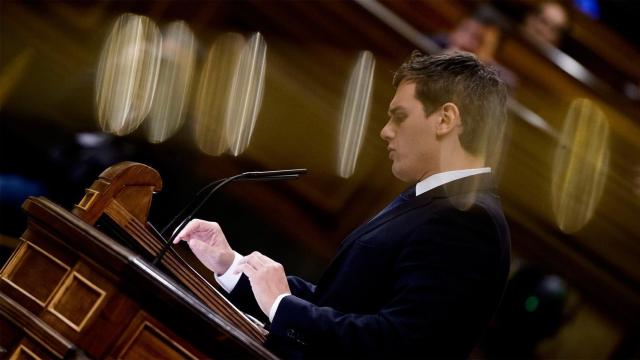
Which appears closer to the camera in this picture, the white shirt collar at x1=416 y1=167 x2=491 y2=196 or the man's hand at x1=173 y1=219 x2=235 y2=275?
the white shirt collar at x1=416 y1=167 x2=491 y2=196

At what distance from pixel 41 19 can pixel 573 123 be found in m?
2.45

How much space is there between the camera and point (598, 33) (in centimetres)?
460

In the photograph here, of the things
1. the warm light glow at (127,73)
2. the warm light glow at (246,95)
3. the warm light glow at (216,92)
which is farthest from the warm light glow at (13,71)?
the warm light glow at (246,95)

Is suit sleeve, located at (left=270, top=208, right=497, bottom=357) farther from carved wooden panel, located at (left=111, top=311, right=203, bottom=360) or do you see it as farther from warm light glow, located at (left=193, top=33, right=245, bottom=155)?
warm light glow, located at (left=193, top=33, right=245, bottom=155)

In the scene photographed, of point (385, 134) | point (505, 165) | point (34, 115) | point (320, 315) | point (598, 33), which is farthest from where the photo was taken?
point (598, 33)

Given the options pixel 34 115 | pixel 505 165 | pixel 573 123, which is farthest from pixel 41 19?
pixel 573 123

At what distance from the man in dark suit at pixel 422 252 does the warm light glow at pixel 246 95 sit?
1.97 m

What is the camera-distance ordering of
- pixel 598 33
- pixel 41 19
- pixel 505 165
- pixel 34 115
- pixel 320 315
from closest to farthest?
pixel 320 315
pixel 34 115
pixel 505 165
pixel 41 19
pixel 598 33

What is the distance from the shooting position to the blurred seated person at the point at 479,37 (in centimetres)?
331

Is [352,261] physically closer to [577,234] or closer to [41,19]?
[577,234]

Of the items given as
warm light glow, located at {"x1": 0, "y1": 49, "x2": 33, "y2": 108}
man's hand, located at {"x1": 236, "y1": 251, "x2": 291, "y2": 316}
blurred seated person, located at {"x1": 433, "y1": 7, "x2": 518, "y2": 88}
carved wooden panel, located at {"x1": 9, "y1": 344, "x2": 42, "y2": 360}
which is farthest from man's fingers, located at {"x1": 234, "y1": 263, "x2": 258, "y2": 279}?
warm light glow, located at {"x1": 0, "y1": 49, "x2": 33, "y2": 108}

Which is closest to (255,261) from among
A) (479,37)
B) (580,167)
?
(479,37)

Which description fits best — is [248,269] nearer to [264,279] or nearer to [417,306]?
[264,279]

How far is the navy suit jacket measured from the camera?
1430 millimetres
